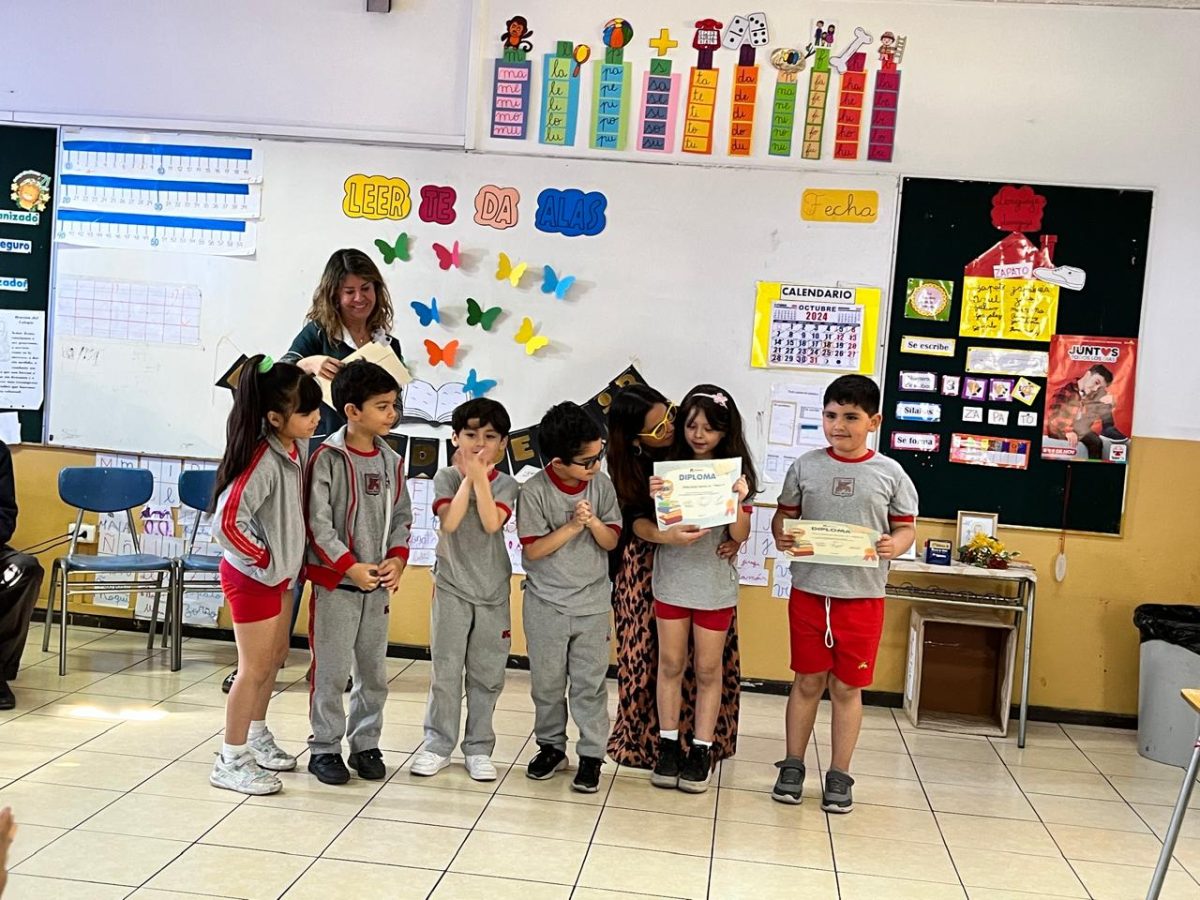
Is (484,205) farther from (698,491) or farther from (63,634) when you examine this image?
(63,634)

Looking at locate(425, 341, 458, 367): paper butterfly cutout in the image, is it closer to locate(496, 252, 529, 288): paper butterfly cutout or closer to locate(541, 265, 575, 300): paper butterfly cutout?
locate(496, 252, 529, 288): paper butterfly cutout

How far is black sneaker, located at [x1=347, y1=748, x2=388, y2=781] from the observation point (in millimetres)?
3576

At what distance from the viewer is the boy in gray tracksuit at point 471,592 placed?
351 centimetres

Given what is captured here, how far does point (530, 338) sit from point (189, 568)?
1758 mm

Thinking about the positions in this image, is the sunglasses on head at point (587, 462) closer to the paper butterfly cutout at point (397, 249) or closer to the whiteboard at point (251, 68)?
the paper butterfly cutout at point (397, 249)

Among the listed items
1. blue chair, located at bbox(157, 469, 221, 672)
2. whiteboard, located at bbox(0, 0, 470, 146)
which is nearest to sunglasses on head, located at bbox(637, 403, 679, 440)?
whiteboard, located at bbox(0, 0, 470, 146)

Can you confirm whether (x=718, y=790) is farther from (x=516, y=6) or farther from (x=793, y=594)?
(x=516, y=6)

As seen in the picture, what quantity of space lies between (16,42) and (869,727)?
4.89 meters

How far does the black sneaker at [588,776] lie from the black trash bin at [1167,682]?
2.31m

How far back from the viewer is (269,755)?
3604mm

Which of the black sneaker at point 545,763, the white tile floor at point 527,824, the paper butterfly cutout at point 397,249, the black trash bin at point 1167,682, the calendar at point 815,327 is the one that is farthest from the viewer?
the paper butterfly cutout at point 397,249

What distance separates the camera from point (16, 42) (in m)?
5.32

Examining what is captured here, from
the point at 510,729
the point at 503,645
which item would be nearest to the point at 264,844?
the point at 503,645

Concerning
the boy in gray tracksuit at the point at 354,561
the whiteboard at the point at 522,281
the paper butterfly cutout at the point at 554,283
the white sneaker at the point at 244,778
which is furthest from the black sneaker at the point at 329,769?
the paper butterfly cutout at the point at 554,283
